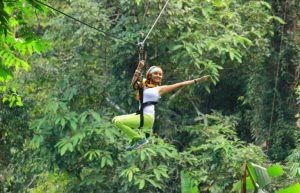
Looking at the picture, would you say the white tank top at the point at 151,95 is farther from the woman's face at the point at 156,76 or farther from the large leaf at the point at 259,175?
the large leaf at the point at 259,175

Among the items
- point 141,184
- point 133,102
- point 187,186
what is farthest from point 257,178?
point 133,102

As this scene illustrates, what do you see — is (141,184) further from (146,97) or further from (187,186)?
(187,186)

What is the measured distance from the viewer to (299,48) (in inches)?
433

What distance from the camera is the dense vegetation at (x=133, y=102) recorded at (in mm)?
9062

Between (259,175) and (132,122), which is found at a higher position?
(259,175)

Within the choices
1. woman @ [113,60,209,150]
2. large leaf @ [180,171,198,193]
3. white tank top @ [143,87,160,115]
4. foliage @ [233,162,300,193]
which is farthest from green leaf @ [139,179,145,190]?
foliage @ [233,162,300,193]

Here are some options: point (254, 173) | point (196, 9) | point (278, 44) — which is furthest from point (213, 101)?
point (254, 173)

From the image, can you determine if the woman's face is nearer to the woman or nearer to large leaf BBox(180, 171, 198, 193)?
the woman

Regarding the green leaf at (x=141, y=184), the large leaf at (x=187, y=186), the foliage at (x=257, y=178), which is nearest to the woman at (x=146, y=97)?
the large leaf at (x=187, y=186)

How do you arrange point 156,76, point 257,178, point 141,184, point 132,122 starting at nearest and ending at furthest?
point 257,178 < point 156,76 < point 132,122 < point 141,184

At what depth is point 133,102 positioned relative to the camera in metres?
9.61

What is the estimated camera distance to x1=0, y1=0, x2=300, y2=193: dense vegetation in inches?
357

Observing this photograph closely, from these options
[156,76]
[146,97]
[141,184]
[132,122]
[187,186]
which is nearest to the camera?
[187,186]

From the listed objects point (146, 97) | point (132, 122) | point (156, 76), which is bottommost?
point (132, 122)
